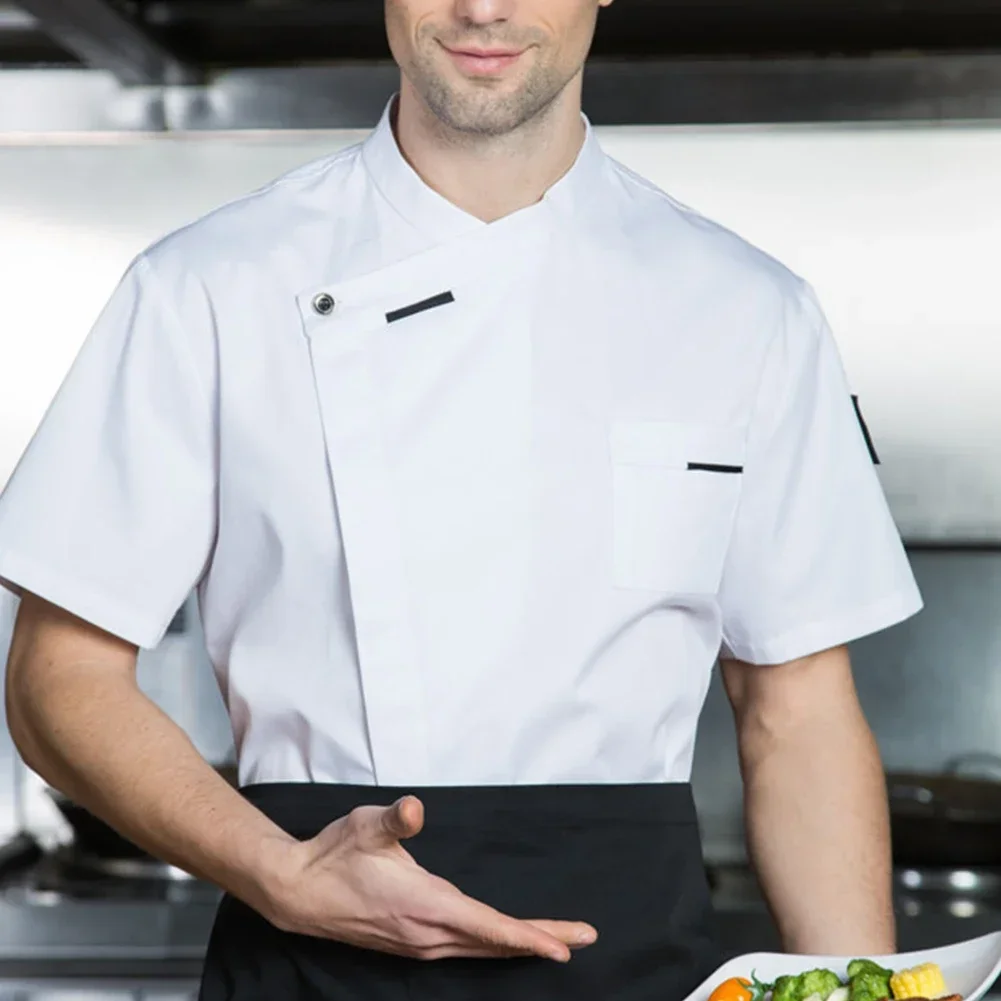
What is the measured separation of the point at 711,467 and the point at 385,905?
40 cm

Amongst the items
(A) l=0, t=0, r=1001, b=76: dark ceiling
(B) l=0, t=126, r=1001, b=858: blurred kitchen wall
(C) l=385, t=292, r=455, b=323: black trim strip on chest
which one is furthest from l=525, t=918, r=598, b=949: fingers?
(B) l=0, t=126, r=1001, b=858: blurred kitchen wall

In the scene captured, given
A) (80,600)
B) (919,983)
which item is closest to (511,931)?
(919,983)

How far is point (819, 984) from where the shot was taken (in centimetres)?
92

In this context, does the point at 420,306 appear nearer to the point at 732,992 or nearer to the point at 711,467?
the point at 711,467

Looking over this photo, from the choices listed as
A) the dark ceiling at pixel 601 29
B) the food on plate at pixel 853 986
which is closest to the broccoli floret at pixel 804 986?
the food on plate at pixel 853 986

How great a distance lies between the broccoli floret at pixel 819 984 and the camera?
92 centimetres

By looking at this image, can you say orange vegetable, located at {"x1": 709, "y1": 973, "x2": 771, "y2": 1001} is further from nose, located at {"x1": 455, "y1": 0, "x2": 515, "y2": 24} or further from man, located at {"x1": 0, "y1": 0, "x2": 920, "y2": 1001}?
nose, located at {"x1": 455, "y1": 0, "x2": 515, "y2": 24}

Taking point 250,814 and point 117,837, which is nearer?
point 250,814

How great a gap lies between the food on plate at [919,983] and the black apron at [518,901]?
161 millimetres

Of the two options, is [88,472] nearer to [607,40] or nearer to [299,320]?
[299,320]

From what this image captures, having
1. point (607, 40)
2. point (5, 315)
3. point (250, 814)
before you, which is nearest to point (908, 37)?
point (607, 40)

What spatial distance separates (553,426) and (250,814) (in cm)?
31

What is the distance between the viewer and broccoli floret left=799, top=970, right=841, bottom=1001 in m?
0.92

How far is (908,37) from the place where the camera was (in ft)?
7.22
